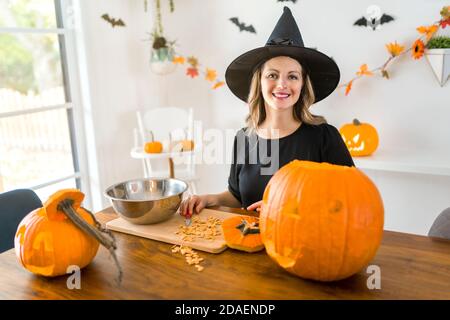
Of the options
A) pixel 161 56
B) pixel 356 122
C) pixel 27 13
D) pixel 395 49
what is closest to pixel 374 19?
pixel 395 49

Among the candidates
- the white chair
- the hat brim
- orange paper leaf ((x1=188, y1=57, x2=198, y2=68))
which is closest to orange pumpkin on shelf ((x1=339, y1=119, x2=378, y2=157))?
the hat brim

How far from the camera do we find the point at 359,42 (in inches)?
92.3

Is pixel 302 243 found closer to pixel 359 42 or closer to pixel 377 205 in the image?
pixel 377 205

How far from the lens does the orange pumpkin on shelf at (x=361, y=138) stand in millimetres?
2234

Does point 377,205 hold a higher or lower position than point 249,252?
higher

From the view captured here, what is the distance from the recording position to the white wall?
2.25 metres

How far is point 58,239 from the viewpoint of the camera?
2.77ft

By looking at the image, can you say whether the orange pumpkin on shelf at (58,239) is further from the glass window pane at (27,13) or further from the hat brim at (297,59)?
A: the glass window pane at (27,13)

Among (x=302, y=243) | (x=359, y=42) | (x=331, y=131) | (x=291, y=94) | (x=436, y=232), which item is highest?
(x=359, y=42)

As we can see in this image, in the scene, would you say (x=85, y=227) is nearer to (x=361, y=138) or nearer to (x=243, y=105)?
(x=361, y=138)

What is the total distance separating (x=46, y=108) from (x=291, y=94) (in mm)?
1570

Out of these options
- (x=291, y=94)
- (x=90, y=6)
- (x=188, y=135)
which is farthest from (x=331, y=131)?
(x=90, y=6)

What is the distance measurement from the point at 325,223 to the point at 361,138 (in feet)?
5.15

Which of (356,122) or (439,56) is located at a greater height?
(439,56)
